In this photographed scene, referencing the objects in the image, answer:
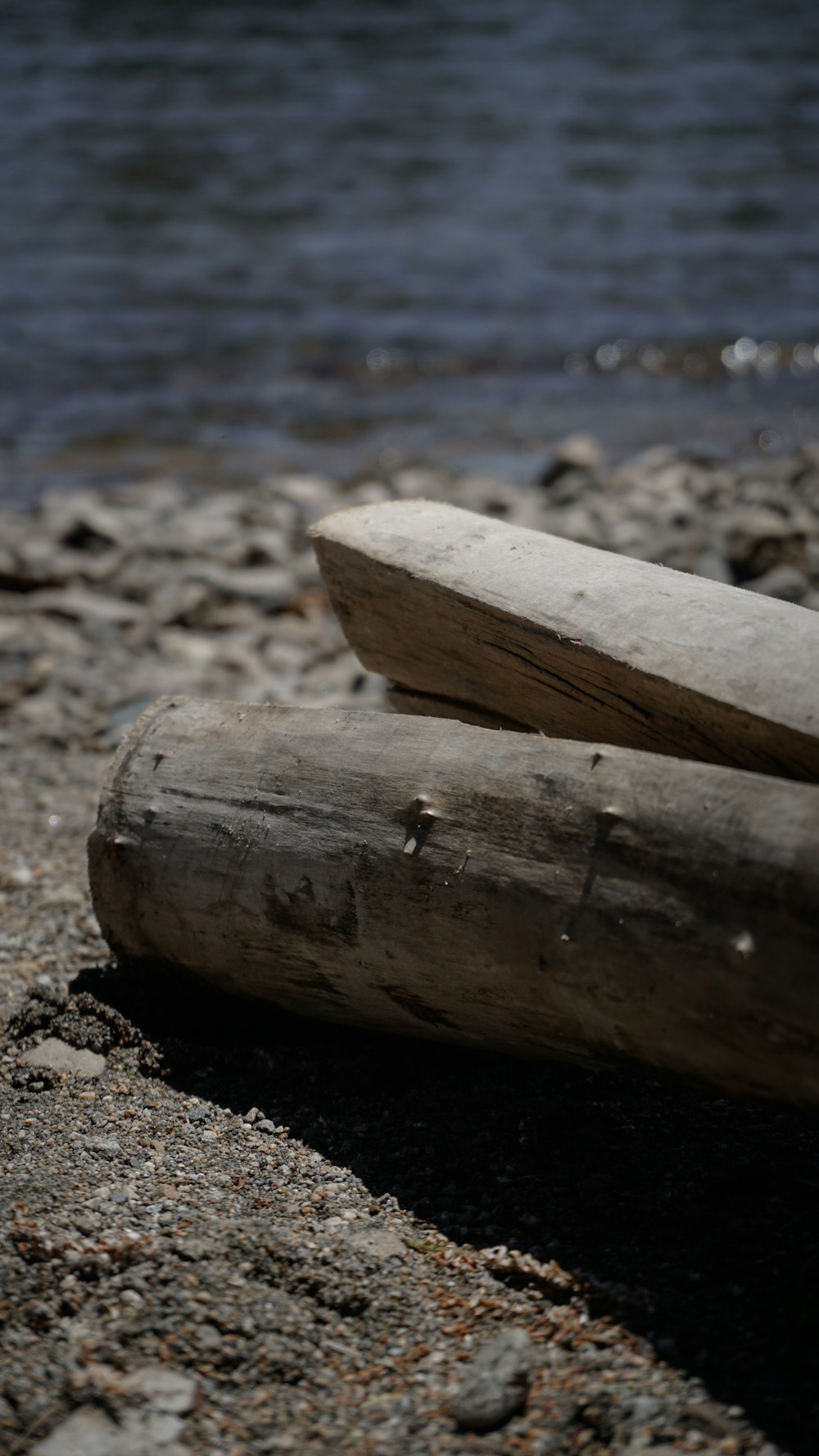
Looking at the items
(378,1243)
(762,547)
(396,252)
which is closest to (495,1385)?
(378,1243)

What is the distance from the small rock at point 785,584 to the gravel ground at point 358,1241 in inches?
116

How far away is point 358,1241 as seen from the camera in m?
2.18

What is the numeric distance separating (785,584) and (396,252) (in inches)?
307

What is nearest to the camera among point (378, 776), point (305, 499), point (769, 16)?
point (378, 776)

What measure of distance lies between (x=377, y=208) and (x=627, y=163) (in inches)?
135

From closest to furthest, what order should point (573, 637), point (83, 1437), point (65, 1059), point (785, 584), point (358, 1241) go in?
point (83, 1437), point (358, 1241), point (573, 637), point (65, 1059), point (785, 584)

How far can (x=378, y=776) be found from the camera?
238 centimetres

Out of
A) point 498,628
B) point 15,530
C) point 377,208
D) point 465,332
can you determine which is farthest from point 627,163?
point 498,628

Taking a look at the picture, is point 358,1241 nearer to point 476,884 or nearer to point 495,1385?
point 495,1385

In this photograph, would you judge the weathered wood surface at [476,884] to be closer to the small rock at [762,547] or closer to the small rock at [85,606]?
the small rock at [85,606]

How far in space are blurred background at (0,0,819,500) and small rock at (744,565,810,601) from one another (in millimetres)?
2592

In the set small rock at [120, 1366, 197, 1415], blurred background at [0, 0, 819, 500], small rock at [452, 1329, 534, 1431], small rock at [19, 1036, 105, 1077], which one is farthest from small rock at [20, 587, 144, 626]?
small rock at [452, 1329, 534, 1431]

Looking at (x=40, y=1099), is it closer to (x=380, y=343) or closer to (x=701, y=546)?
(x=701, y=546)

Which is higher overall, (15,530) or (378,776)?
(378,776)
